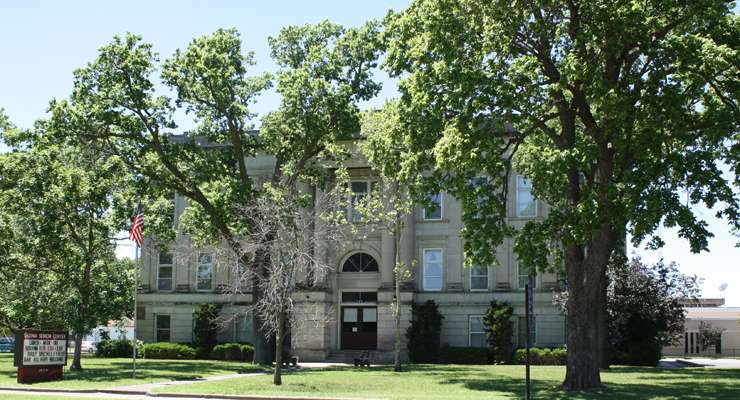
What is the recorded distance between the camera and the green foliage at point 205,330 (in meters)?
50.1

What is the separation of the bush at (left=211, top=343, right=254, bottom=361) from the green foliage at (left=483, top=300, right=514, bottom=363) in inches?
523

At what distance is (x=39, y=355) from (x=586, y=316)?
1742 cm

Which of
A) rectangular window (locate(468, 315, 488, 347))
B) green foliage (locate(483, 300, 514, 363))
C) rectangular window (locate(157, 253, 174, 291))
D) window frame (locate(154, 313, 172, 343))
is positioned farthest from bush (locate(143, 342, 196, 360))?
green foliage (locate(483, 300, 514, 363))

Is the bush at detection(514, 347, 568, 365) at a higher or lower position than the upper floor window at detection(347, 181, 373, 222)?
lower

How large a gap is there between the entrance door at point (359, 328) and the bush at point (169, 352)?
8844mm

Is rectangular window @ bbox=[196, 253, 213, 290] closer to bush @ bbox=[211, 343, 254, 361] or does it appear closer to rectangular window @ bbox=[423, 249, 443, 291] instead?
bush @ bbox=[211, 343, 254, 361]

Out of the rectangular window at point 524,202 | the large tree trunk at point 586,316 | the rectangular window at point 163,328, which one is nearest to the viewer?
the large tree trunk at point 586,316

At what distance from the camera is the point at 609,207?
2217cm

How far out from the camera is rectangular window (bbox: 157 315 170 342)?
53.0 meters

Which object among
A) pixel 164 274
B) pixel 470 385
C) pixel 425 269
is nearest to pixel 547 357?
pixel 425 269

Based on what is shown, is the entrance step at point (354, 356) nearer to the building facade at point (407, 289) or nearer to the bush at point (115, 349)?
the building facade at point (407, 289)

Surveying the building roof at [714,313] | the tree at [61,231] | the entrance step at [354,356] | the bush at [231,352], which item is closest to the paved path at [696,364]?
the entrance step at [354,356]

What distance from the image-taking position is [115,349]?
50.8 meters

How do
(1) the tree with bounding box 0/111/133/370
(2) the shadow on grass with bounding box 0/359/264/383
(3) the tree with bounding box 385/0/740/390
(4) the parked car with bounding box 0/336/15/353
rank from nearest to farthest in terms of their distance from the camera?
Result: (3) the tree with bounding box 385/0/740/390 → (2) the shadow on grass with bounding box 0/359/264/383 → (1) the tree with bounding box 0/111/133/370 → (4) the parked car with bounding box 0/336/15/353
